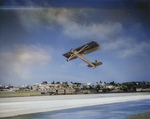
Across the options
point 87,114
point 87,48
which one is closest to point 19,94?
point 87,114

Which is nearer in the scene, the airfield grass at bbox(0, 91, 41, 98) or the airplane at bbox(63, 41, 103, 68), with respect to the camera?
the airfield grass at bbox(0, 91, 41, 98)

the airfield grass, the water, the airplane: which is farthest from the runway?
the airplane

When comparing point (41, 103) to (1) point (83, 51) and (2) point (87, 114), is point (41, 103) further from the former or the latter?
(1) point (83, 51)

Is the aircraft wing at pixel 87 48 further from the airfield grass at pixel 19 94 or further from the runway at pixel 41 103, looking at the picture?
the runway at pixel 41 103

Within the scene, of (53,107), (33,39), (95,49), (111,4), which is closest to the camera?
(53,107)

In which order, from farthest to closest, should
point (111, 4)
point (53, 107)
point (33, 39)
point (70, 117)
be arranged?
1. point (33, 39)
2. point (111, 4)
3. point (53, 107)
4. point (70, 117)

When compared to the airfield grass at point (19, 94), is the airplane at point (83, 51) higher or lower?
higher

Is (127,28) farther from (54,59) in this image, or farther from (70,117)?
(70,117)

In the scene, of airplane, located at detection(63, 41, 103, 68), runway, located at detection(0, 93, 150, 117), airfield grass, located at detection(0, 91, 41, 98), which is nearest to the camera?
runway, located at detection(0, 93, 150, 117)

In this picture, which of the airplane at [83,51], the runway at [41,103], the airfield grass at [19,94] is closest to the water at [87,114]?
the runway at [41,103]

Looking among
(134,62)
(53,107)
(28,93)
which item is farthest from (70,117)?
(134,62)

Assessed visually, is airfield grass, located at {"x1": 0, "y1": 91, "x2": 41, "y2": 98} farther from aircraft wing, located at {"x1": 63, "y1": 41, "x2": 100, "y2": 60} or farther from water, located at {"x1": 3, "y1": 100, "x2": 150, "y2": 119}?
aircraft wing, located at {"x1": 63, "y1": 41, "x2": 100, "y2": 60}
